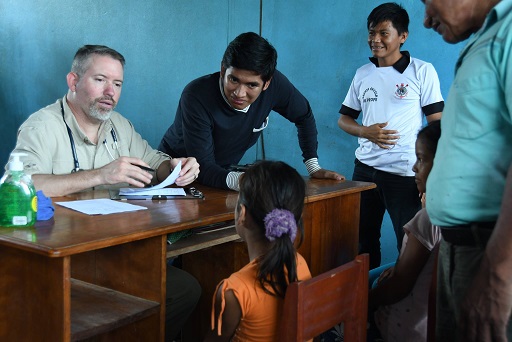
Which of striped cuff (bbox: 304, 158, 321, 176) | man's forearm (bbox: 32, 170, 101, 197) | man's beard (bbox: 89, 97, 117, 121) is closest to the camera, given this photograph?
man's forearm (bbox: 32, 170, 101, 197)

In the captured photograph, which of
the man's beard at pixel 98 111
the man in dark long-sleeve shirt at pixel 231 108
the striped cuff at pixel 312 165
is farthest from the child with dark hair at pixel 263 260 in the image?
the striped cuff at pixel 312 165

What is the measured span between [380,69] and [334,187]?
1.04 meters

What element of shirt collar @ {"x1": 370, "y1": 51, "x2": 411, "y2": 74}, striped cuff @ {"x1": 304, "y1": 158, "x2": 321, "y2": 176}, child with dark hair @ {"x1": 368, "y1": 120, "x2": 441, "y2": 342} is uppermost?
shirt collar @ {"x1": 370, "y1": 51, "x2": 411, "y2": 74}

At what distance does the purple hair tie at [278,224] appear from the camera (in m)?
1.45

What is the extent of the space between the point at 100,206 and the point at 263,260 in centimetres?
73

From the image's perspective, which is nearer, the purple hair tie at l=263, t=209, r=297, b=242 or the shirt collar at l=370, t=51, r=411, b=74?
the purple hair tie at l=263, t=209, r=297, b=242

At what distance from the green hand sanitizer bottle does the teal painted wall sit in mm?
1350

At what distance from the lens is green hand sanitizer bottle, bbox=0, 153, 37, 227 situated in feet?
5.15

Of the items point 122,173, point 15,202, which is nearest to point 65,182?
point 122,173

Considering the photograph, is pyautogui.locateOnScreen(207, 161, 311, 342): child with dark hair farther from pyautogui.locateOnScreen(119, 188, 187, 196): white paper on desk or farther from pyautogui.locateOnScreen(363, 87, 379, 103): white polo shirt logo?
pyautogui.locateOnScreen(363, 87, 379, 103): white polo shirt logo

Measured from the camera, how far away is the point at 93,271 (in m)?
1.88

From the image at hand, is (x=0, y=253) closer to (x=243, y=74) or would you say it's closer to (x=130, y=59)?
(x=243, y=74)

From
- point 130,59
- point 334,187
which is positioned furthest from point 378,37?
point 130,59

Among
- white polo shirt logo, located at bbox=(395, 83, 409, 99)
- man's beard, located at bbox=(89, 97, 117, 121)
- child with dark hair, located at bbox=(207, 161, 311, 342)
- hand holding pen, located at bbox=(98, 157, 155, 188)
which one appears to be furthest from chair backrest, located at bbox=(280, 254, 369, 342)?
white polo shirt logo, located at bbox=(395, 83, 409, 99)
